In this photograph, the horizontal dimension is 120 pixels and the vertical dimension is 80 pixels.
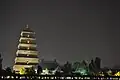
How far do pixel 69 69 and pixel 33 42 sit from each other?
10846mm

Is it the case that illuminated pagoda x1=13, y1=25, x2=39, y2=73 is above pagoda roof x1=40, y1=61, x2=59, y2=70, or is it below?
above

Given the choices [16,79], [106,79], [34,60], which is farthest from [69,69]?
[16,79]

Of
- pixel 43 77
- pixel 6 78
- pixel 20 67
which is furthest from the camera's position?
pixel 20 67

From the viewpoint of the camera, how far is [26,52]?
66.7m

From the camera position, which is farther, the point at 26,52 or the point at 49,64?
the point at 49,64

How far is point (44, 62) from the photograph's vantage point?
83.6 metres

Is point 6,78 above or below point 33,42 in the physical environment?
below

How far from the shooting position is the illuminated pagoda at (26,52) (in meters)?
66.4

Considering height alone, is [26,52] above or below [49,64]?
above

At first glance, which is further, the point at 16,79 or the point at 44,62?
the point at 44,62

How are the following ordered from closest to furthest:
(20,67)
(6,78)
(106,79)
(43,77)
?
(6,78), (43,77), (106,79), (20,67)

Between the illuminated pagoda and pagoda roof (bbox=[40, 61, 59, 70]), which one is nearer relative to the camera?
the illuminated pagoda

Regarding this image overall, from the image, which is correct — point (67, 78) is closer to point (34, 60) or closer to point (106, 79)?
point (106, 79)

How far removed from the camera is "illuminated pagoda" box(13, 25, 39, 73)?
66.4 m
